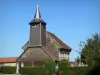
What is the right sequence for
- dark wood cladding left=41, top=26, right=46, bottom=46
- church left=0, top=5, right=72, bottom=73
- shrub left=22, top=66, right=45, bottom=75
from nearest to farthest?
shrub left=22, top=66, right=45, bottom=75 < church left=0, top=5, right=72, bottom=73 < dark wood cladding left=41, top=26, right=46, bottom=46

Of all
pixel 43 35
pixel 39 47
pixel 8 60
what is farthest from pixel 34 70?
pixel 8 60

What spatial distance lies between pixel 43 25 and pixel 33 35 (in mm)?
4097

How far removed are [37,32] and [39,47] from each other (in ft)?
13.7

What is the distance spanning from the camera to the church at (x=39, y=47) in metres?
67.6

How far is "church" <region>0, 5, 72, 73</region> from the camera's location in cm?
6756

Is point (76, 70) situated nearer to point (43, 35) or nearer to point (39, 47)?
point (39, 47)

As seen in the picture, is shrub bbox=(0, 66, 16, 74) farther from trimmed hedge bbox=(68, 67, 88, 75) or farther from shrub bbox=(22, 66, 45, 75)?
trimmed hedge bbox=(68, 67, 88, 75)

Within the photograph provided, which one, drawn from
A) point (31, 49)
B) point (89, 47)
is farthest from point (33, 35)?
point (89, 47)

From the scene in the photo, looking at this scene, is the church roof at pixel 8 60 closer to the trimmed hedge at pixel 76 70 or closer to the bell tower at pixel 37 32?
the bell tower at pixel 37 32

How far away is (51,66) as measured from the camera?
54875 millimetres

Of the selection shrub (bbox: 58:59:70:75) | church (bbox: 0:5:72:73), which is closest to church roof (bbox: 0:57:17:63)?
church (bbox: 0:5:72:73)

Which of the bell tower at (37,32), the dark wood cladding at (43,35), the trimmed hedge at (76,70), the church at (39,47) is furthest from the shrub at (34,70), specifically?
the dark wood cladding at (43,35)

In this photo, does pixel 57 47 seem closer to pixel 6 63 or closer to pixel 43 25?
pixel 43 25

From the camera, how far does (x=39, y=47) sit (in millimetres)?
68625
